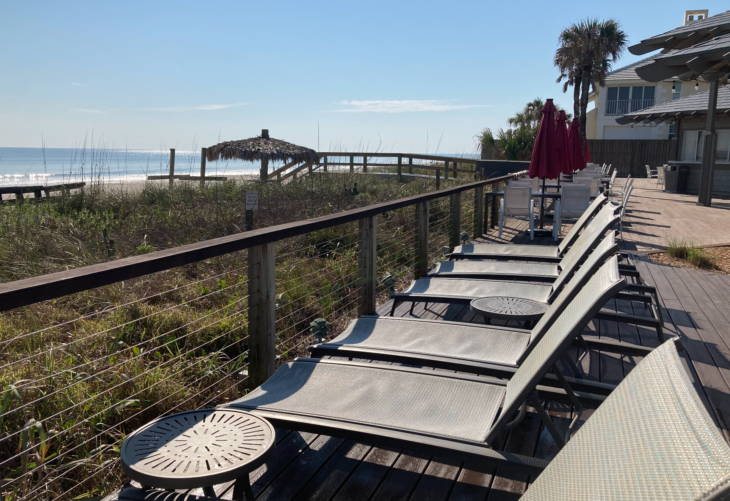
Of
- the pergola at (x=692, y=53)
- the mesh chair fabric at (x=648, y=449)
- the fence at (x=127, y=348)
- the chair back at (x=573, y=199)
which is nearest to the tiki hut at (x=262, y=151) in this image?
the chair back at (x=573, y=199)

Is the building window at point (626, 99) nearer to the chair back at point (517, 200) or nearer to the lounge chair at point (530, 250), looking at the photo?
the chair back at point (517, 200)

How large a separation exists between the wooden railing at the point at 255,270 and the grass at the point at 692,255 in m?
3.40

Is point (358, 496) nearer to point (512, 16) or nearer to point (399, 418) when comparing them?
point (399, 418)

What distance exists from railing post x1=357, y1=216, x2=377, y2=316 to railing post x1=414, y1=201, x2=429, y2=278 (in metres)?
1.14

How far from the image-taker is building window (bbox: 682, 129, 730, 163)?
684 inches

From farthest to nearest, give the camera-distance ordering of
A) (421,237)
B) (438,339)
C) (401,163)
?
(401,163)
(421,237)
(438,339)

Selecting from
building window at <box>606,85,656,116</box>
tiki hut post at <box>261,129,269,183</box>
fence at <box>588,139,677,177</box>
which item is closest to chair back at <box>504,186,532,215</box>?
tiki hut post at <box>261,129,269,183</box>

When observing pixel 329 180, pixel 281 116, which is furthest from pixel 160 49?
pixel 329 180

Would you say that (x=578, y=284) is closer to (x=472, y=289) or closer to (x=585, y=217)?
(x=472, y=289)

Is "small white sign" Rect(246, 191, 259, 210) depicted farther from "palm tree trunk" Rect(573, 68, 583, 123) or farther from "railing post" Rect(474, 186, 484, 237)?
"palm tree trunk" Rect(573, 68, 583, 123)

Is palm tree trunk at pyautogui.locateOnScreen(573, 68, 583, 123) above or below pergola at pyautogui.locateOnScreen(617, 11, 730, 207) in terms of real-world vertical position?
above

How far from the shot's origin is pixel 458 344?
2672mm

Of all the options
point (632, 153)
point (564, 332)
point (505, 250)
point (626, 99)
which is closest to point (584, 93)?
point (632, 153)

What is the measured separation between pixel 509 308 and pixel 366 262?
1.10 meters
